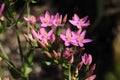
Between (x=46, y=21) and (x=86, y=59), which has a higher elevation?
(x=46, y=21)

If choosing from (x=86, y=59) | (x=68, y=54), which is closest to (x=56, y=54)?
(x=68, y=54)

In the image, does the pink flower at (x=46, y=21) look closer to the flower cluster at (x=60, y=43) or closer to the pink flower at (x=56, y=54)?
the flower cluster at (x=60, y=43)

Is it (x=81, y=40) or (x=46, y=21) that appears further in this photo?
(x=46, y=21)

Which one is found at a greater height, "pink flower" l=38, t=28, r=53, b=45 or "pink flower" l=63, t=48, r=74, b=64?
"pink flower" l=38, t=28, r=53, b=45

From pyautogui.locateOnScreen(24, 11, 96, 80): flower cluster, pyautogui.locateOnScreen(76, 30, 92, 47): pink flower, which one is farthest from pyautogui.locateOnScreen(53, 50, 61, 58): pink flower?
pyautogui.locateOnScreen(76, 30, 92, 47): pink flower

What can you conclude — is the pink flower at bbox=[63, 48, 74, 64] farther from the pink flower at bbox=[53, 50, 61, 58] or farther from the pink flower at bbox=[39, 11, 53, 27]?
the pink flower at bbox=[39, 11, 53, 27]

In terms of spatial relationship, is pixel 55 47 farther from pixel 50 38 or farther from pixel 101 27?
pixel 101 27

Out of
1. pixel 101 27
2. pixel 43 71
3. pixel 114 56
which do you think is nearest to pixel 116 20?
pixel 101 27

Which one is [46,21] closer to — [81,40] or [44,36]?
[44,36]

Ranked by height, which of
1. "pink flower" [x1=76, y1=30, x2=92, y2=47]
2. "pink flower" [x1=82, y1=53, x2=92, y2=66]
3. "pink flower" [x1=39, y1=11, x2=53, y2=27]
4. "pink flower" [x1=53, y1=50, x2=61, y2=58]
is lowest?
"pink flower" [x1=82, y1=53, x2=92, y2=66]

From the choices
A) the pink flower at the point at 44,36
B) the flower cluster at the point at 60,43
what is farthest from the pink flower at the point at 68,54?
the pink flower at the point at 44,36

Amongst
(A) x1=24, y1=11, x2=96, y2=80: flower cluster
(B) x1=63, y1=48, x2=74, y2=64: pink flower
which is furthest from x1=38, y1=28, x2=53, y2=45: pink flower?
(B) x1=63, y1=48, x2=74, y2=64: pink flower
